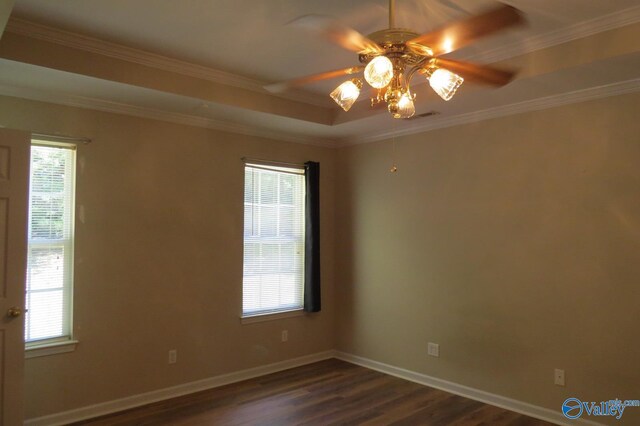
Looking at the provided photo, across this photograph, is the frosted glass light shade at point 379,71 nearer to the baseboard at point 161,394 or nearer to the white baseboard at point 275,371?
the white baseboard at point 275,371

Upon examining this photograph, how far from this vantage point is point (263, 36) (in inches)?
117

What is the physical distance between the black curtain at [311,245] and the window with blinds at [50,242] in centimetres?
232

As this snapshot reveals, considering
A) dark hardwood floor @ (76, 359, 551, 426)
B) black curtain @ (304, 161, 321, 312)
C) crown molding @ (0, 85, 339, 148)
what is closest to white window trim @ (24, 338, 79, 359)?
dark hardwood floor @ (76, 359, 551, 426)

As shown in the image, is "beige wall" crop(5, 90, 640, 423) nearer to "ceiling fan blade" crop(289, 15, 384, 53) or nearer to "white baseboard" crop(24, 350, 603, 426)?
"white baseboard" crop(24, 350, 603, 426)

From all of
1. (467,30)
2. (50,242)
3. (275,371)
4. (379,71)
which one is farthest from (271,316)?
(467,30)

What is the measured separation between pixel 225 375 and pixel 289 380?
0.62 metres

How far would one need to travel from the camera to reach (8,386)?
283cm

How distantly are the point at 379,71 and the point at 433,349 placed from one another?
313cm

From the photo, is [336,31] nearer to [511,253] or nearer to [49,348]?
[511,253]

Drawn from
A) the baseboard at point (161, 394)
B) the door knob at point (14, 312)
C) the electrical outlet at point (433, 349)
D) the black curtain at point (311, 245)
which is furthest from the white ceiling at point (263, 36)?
the baseboard at point (161, 394)

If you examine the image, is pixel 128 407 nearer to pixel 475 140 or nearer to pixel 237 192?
pixel 237 192

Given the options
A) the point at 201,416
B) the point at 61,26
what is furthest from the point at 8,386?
the point at 61,26

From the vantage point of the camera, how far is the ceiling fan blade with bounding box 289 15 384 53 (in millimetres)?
1732

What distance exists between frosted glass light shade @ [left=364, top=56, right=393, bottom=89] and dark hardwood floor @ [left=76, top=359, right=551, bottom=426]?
2625 millimetres
